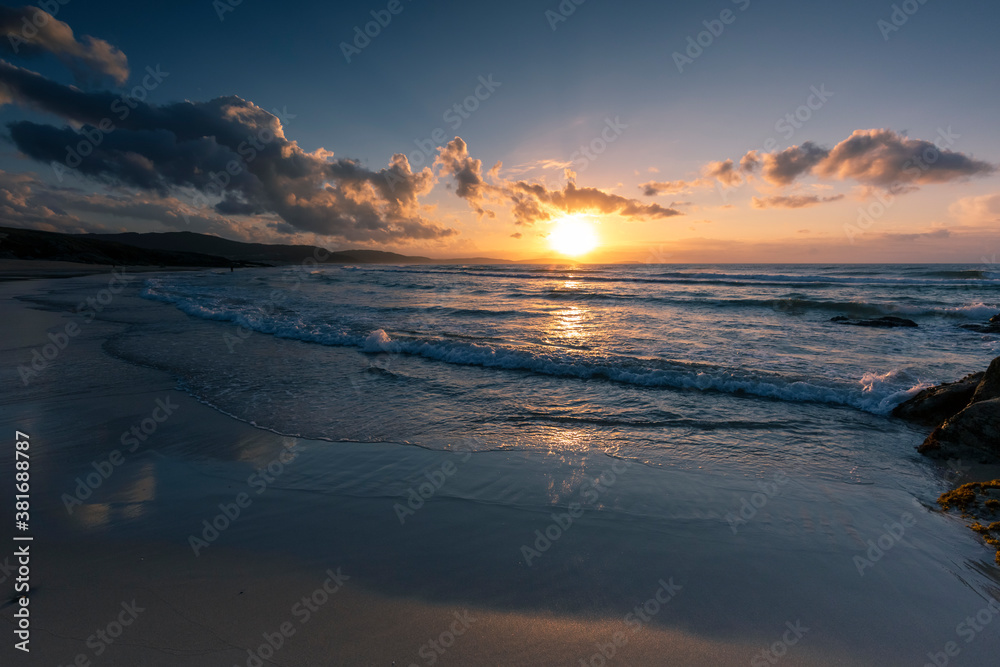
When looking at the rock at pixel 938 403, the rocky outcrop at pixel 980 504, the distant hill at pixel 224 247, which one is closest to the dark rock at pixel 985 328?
the rock at pixel 938 403

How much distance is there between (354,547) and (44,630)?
5.80 ft

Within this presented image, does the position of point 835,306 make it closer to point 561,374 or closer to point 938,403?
point 938,403

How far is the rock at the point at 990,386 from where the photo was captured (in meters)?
5.80

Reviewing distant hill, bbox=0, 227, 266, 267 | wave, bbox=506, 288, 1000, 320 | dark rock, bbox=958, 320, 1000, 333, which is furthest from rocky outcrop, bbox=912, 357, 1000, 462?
distant hill, bbox=0, 227, 266, 267

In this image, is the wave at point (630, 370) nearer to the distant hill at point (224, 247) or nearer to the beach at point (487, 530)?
the beach at point (487, 530)

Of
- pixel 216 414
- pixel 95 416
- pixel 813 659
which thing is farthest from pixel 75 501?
pixel 813 659

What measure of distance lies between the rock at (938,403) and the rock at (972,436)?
137 cm

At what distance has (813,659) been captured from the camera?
8.09 feet

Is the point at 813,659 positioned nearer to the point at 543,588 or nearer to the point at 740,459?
the point at 543,588

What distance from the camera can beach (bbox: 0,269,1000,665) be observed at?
254cm

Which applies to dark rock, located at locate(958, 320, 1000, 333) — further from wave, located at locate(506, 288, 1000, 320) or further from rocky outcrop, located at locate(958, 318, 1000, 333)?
wave, located at locate(506, 288, 1000, 320)

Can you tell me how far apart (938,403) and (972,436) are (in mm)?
1755

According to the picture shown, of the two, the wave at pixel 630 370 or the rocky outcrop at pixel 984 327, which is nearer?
the wave at pixel 630 370

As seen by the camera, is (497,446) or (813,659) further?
(497,446)
